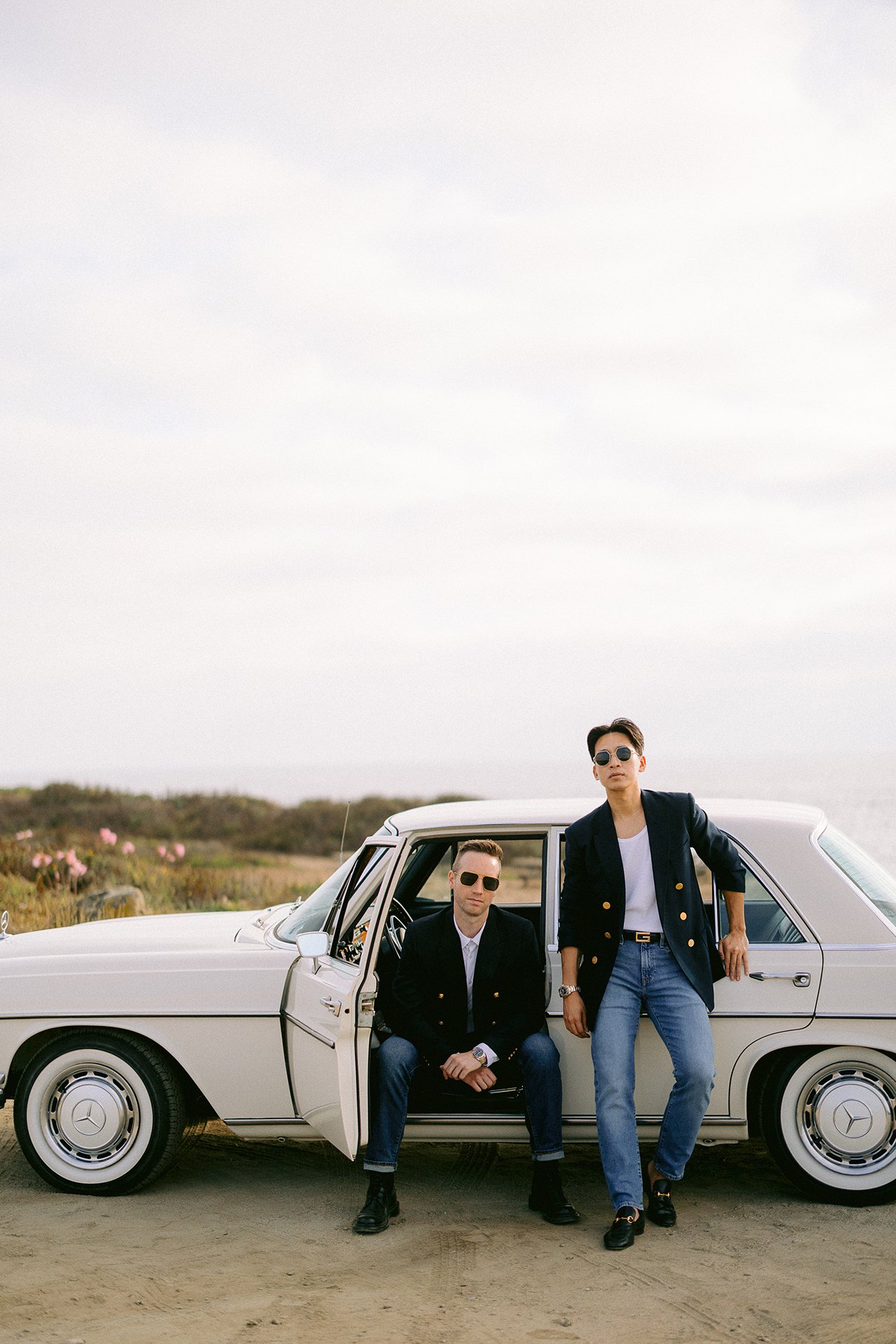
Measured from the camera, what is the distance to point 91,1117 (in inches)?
208

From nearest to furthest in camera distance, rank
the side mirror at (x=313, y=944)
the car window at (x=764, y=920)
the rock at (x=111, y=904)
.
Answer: the side mirror at (x=313, y=944), the car window at (x=764, y=920), the rock at (x=111, y=904)

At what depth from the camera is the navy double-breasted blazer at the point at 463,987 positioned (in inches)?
195

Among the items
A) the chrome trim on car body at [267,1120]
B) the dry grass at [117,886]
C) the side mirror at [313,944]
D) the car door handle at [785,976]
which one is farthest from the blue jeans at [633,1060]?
the dry grass at [117,886]

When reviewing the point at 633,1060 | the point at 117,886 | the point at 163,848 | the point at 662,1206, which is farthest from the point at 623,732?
the point at 117,886

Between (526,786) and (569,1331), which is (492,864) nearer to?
(569,1331)

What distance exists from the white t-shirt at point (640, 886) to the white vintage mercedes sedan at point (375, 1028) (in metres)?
0.32

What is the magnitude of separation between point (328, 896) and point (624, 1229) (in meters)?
1.85

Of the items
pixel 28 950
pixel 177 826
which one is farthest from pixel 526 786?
pixel 28 950

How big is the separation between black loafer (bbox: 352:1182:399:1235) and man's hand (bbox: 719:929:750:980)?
5.27 ft

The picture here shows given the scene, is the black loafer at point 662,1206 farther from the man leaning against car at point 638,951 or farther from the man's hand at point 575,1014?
the man's hand at point 575,1014

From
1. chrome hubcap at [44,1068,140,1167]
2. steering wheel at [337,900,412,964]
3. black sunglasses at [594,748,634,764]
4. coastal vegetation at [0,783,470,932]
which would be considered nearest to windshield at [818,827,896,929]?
black sunglasses at [594,748,634,764]

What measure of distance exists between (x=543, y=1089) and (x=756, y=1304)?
1.06 metres

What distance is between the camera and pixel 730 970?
16.1 feet

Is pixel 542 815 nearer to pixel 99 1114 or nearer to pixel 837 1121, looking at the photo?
pixel 837 1121
